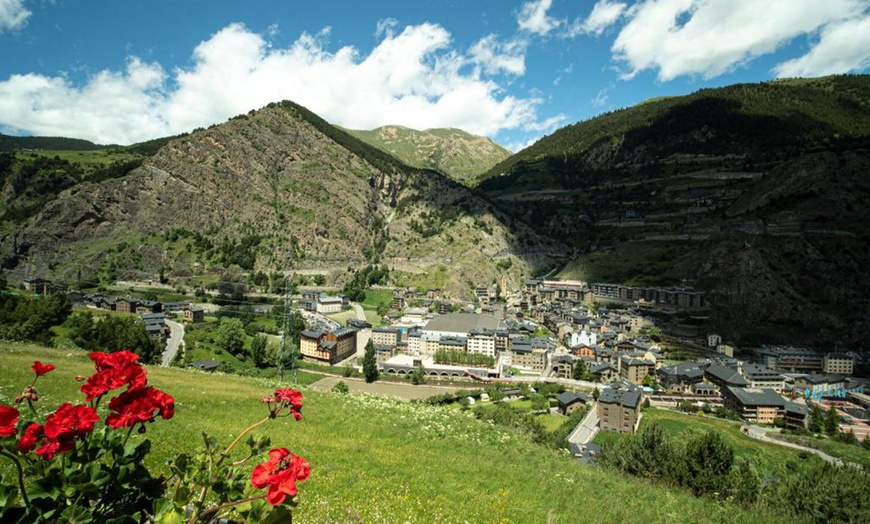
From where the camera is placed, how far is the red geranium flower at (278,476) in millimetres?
2451

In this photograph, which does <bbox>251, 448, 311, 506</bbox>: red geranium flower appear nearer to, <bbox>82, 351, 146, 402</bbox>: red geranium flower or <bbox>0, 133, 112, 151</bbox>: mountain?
<bbox>82, 351, 146, 402</bbox>: red geranium flower

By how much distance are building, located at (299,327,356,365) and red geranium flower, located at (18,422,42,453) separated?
68893 mm

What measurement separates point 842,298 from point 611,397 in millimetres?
68330

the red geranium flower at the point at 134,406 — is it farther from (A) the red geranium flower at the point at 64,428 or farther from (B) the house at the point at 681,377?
(B) the house at the point at 681,377

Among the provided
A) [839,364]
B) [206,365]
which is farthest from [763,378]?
[206,365]

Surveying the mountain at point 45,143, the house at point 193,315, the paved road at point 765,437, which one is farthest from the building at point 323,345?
the mountain at point 45,143

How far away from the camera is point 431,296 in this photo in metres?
110

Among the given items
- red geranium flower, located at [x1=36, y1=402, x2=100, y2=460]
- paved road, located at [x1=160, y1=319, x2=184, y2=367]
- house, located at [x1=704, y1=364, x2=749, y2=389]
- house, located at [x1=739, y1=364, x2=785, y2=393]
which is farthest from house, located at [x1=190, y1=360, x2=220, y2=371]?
house, located at [x1=739, y1=364, x2=785, y2=393]

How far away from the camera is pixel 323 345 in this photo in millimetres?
68875

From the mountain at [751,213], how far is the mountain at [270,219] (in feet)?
98.9

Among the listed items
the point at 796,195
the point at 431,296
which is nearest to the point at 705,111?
the point at 796,195

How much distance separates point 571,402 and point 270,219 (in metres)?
107

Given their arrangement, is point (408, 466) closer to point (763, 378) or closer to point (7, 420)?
point (7, 420)

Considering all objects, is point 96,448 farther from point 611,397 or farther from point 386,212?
point 386,212
